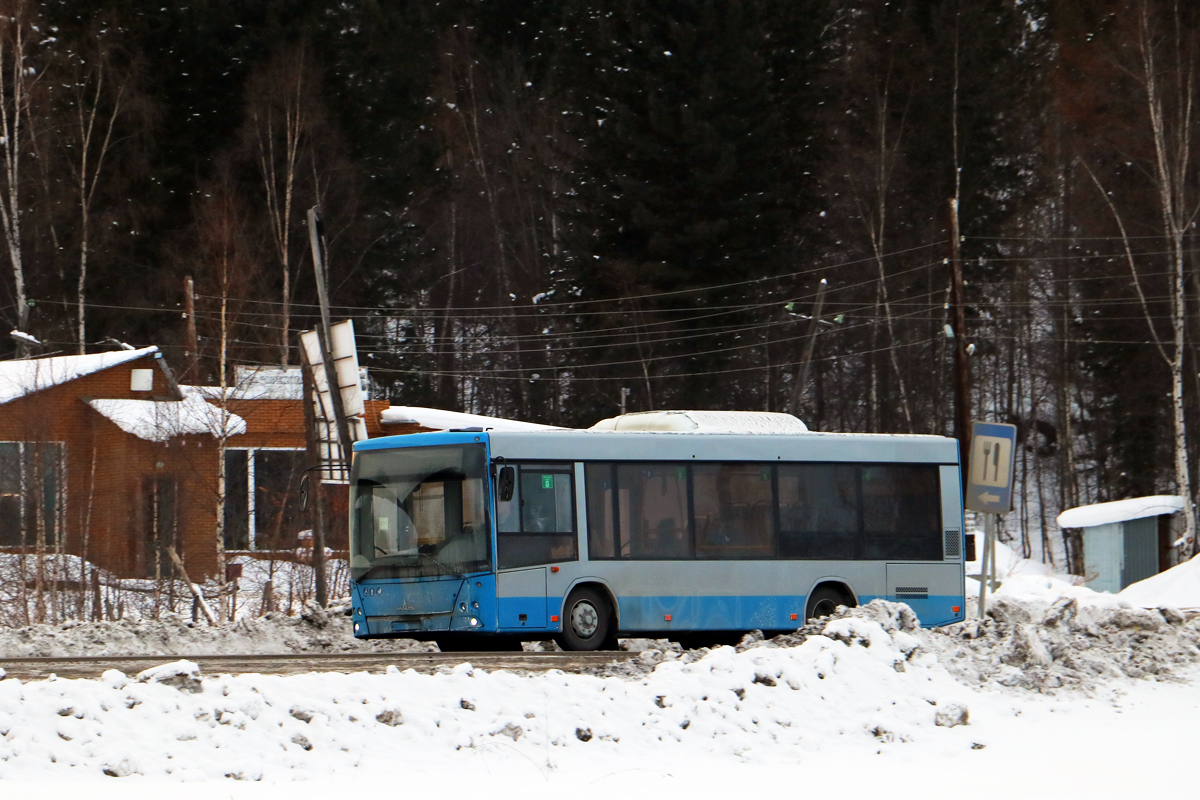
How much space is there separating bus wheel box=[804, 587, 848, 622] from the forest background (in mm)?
21028

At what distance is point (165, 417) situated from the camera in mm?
32406

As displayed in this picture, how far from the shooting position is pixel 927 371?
171 feet

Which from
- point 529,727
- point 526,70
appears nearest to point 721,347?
point 526,70

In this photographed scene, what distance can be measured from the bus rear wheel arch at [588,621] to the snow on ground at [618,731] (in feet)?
10.2

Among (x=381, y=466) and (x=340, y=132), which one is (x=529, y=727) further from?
(x=340, y=132)

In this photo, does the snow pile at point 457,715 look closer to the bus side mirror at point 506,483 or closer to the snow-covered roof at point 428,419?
the bus side mirror at point 506,483

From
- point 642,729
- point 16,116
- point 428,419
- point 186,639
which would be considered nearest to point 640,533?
point 186,639

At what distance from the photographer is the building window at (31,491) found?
28.0 m

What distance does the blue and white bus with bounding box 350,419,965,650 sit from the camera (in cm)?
1709

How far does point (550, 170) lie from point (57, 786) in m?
43.8

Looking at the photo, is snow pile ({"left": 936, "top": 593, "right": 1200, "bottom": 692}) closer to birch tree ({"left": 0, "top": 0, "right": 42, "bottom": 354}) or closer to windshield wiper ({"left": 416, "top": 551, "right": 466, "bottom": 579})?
windshield wiper ({"left": 416, "top": 551, "right": 466, "bottom": 579})

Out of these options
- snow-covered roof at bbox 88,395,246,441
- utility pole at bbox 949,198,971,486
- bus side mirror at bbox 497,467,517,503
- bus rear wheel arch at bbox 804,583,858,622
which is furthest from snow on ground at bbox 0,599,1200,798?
snow-covered roof at bbox 88,395,246,441

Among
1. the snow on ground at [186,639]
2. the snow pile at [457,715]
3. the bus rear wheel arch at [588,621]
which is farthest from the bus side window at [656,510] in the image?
the snow pile at [457,715]

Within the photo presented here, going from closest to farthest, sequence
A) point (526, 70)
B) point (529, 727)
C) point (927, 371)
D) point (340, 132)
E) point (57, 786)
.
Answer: point (57, 786) → point (529, 727) → point (340, 132) → point (927, 371) → point (526, 70)
